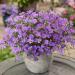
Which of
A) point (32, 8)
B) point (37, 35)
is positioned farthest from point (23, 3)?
point (37, 35)

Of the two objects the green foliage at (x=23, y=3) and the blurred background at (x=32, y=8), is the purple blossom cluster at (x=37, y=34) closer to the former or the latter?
the blurred background at (x=32, y=8)

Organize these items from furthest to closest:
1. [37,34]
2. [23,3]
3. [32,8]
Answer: [23,3] → [32,8] → [37,34]

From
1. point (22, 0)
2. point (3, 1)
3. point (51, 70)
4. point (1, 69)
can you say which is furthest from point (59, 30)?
point (3, 1)

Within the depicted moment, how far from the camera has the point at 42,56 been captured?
1499 mm

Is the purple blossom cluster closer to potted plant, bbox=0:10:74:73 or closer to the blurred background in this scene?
potted plant, bbox=0:10:74:73

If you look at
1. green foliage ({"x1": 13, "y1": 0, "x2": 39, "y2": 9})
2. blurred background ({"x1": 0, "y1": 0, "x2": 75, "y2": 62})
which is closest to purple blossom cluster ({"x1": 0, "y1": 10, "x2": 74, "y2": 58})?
blurred background ({"x1": 0, "y1": 0, "x2": 75, "y2": 62})

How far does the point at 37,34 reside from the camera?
1385mm

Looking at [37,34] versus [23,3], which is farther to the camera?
[23,3]

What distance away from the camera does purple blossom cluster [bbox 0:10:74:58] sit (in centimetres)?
140

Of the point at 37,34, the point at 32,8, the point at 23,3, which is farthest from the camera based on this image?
the point at 23,3

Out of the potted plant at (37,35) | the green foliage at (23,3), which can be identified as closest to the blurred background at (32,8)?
the green foliage at (23,3)

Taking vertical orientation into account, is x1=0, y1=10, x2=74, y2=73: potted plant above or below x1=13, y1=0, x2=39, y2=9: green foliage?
below

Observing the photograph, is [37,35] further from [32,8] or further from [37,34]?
[32,8]

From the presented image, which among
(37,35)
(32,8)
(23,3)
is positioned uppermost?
(23,3)
